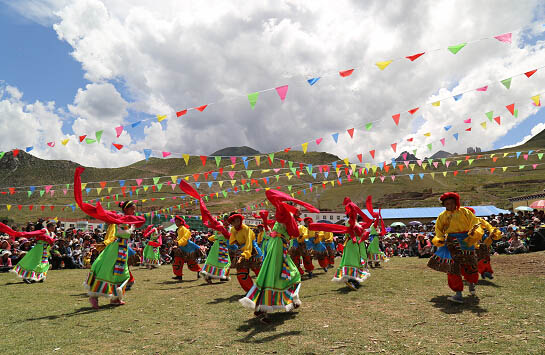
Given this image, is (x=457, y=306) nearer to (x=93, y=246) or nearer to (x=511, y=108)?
(x=511, y=108)

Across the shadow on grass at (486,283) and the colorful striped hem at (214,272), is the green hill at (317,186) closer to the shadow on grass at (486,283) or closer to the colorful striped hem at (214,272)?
the colorful striped hem at (214,272)

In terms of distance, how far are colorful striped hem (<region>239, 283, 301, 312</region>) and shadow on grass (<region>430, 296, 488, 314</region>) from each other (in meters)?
3.00

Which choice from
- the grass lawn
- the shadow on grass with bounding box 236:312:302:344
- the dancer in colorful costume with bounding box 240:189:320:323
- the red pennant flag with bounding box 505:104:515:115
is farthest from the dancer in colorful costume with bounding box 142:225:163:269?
the red pennant flag with bounding box 505:104:515:115

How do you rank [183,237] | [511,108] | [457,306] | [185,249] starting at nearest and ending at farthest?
[457,306] < [183,237] < [185,249] < [511,108]

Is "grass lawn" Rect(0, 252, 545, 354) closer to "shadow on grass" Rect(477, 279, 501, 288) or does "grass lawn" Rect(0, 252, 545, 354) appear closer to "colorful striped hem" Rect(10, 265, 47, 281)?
"shadow on grass" Rect(477, 279, 501, 288)

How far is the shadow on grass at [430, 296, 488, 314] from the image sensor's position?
19.6ft

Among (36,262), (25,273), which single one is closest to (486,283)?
(36,262)

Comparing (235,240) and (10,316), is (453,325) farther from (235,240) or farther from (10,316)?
(10,316)

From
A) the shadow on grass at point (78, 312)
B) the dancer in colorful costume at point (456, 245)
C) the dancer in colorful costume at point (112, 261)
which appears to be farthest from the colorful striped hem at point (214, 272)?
the dancer in colorful costume at point (456, 245)

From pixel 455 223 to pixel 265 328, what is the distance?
4370 mm

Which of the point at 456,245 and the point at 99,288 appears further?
the point at 99,288

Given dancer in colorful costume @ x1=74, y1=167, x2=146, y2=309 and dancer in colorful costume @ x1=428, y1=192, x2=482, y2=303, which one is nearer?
dancer in colorful costume @ x1=428, y1=192, x2=482, y2=303

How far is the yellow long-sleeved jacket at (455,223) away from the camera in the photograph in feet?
21.6

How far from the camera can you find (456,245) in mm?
6621
